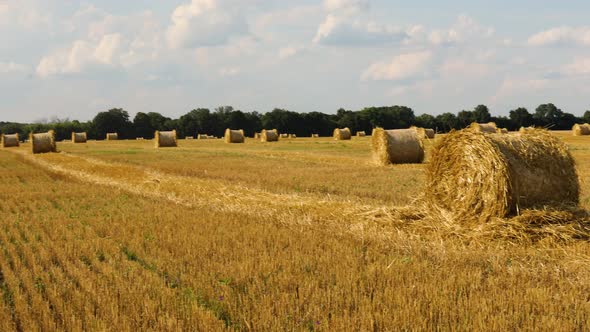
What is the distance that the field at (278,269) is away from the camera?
5145 millimetres

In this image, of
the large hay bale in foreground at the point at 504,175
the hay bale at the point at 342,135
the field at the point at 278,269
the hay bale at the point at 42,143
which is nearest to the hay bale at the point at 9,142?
the hay bale at the point at 42,143

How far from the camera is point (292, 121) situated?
99438mm

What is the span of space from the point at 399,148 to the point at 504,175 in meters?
14.8

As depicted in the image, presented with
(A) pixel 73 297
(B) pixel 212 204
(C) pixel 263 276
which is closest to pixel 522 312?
(C) pixel 263 276

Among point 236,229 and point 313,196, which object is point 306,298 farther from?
point 313,196

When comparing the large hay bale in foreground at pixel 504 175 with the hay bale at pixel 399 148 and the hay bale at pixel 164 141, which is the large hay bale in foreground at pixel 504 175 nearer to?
the hay bale at pixel 399 148

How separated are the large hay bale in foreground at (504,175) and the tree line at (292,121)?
271 ft

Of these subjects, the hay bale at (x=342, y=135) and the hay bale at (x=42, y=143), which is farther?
the hay bale at (x=342, y=135)

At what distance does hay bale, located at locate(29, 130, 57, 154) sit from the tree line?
200ft

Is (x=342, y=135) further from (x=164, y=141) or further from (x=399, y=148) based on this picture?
(x=399, y=148)

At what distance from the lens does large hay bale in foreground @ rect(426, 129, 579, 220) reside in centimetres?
948

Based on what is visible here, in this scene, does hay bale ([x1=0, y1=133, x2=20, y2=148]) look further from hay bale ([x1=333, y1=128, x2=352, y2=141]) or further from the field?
the field

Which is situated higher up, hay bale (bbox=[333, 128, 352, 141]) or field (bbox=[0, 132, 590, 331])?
hay bale (bbox=[333, 128, 352, 141])

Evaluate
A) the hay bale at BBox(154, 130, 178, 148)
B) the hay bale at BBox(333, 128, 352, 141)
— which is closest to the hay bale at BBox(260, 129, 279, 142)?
the hay bale at BBox(333, 128, 352, 141)
